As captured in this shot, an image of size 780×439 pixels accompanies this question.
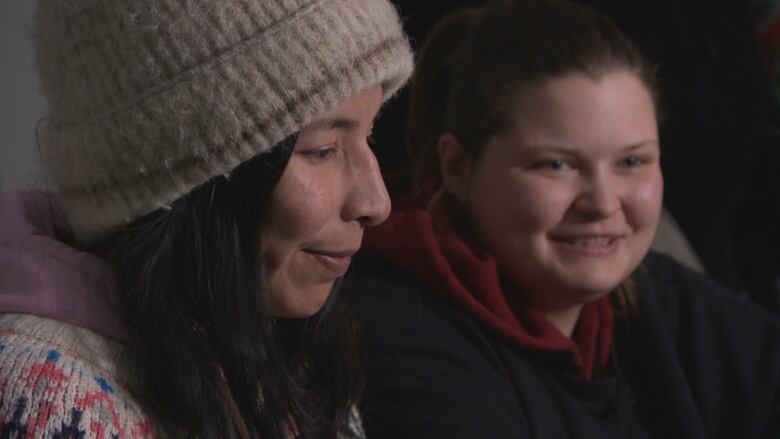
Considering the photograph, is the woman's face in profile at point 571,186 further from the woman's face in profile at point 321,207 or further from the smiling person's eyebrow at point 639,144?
the woman's face in profile at point 321,207

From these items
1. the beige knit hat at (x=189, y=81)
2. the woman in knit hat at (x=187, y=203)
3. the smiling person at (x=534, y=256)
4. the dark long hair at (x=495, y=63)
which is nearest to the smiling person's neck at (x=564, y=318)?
the smiling person at (x=534, y=256)

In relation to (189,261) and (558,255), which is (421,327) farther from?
(189,261)

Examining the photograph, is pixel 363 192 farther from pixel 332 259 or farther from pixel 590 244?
pixel 590 244

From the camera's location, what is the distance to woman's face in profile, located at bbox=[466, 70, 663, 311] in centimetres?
150

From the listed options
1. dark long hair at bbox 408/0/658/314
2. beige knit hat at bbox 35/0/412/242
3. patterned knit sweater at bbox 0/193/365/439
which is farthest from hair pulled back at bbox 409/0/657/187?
patterned knit sweater at bbox 0/193/365/439

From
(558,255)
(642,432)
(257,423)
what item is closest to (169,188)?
(257,423)

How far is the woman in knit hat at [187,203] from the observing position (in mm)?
981

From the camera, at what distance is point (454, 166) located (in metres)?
1.61

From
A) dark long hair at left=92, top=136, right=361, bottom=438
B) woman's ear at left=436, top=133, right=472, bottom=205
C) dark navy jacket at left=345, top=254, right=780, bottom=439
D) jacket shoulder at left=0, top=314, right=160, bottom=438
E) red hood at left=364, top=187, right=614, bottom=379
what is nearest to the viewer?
jacket shoulder at left=0, top=314, right=160, bottom=438

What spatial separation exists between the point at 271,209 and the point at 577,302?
71cm

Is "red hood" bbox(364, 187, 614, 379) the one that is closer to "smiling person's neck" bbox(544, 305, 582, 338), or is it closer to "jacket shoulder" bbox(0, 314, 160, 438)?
"smiling person's neck" bbox(544, 305, 582, 338)

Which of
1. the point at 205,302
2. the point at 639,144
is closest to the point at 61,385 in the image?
the point at 205,302

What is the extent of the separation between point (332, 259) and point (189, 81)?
0.25m

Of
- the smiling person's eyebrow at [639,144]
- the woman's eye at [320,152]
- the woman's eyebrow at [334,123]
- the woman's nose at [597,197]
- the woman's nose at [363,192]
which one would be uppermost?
the woman's eyebrow at [334,123]
